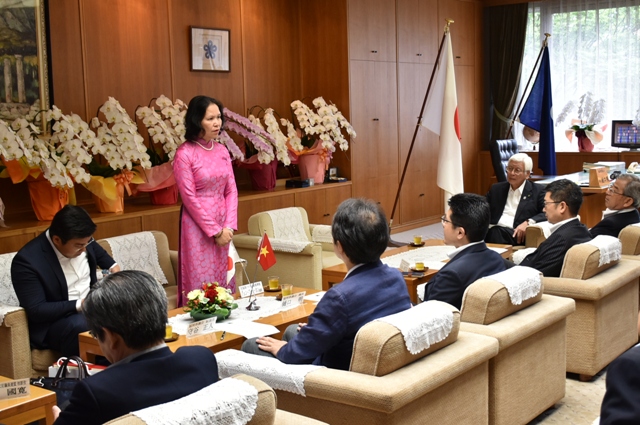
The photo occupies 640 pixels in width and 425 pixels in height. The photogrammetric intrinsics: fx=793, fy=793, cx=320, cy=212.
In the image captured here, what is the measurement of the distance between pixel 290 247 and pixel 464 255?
2257mm

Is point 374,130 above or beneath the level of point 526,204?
above

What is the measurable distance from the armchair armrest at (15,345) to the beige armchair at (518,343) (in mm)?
2209

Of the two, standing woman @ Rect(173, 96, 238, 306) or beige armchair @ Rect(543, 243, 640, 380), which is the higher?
standing woman @ Rect(173, 96, 238, 306)

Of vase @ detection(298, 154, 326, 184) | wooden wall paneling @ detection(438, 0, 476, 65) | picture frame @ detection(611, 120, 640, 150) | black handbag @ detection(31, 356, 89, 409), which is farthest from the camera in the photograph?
wooden wall paneling @ detection(438, 0, 476, 65)

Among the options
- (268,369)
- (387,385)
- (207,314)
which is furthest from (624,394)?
(207,314)

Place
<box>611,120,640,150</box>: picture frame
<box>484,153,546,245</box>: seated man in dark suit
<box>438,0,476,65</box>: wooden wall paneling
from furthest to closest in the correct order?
<box>438,0,476,65</box>: wooden wall paneling, <box>611,120,640,150</box>: picture frame, <box>484,153,546,245</box>: seated man in dark suit

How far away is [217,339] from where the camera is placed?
358 centimetres

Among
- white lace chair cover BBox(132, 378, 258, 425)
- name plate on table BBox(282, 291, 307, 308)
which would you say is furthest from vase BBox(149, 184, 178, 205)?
white lace chair cover BBox(132, 378, 258, 425)

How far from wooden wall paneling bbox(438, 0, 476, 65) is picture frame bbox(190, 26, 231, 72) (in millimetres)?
3471

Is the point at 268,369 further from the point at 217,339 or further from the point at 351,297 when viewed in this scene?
the point at 217,339

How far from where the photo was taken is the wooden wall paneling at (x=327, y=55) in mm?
→ 8227

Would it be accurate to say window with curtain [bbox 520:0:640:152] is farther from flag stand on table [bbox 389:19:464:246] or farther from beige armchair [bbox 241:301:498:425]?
beige armchair [bbox 241:301:498:425]

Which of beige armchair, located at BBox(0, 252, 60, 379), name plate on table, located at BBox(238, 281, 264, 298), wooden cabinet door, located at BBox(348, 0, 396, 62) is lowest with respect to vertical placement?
beige armchair, located at BBox(0, 252, 60, 379)

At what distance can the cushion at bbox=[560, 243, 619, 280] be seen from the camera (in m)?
4.21
